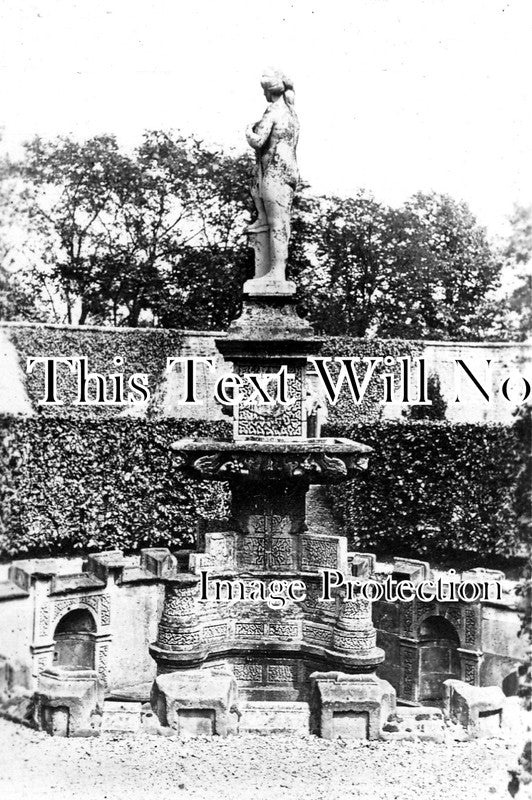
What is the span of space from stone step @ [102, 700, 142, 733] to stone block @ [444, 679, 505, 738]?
2.73m

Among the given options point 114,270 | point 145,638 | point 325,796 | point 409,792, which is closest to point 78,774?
point 325,796

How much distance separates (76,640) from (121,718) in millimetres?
2821

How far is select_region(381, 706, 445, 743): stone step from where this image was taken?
6734 mm

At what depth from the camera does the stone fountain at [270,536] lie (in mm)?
7387

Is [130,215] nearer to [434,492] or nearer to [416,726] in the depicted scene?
[434,492]

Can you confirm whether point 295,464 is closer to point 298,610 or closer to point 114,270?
point 298,610

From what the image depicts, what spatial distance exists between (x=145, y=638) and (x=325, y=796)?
4517mm

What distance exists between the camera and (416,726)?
6.91 meters

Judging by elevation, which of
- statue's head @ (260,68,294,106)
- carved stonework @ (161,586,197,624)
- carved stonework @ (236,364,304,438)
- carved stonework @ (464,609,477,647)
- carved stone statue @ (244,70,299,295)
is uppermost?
statue's head @ (260,68,294,106)

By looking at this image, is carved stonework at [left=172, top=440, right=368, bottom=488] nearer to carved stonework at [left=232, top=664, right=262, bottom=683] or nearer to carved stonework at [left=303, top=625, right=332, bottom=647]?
carved stonework at [left=303, top=625, right=332, bottom=647]

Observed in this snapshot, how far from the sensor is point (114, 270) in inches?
592

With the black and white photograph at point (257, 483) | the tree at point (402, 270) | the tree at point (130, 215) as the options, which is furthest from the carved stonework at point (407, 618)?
the tree at point (130, 215)

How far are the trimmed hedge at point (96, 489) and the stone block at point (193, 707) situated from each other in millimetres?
4616

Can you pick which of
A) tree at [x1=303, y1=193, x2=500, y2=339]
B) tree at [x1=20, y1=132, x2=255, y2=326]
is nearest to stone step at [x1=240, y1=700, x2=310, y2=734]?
tree at [x1=303, y1=193, x2=500, y2=339]
